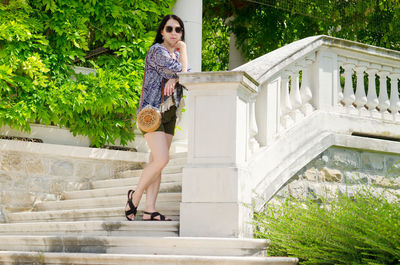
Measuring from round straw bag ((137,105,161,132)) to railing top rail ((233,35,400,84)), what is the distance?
828 millimetres

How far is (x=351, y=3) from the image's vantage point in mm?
10727

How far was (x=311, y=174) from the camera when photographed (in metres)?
6.37

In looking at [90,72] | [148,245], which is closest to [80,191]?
[90,72]

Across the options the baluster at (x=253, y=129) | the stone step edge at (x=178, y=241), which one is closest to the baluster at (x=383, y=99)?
the baluster at (x=253, y=129)

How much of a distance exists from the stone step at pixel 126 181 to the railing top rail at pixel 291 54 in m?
1.33

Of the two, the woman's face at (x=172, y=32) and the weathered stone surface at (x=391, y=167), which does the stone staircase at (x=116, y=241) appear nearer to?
the woman's face at (x=172, y=32)

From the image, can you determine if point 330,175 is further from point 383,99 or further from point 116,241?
point 116,241

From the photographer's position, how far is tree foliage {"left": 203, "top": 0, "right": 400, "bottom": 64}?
10.7m

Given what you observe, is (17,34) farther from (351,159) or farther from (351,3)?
(351,3)

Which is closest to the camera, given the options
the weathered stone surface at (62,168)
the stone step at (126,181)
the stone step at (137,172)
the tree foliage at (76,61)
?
the stone step at (126,181)

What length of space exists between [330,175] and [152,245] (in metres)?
2.21

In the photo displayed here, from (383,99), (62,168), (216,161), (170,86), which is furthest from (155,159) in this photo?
(383,99)

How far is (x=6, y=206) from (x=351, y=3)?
630 cm

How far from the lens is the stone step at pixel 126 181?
6.81 metres
